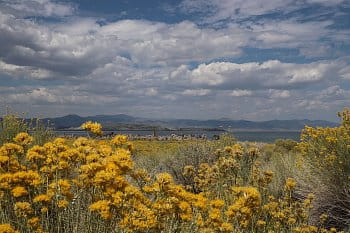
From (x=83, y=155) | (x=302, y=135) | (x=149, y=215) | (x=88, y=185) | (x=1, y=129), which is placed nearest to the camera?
(x=149, y=215)

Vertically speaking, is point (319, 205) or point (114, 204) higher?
point (114, 204)

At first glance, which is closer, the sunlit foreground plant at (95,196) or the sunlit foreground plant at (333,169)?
the sunlit foreground plant at (95,196)

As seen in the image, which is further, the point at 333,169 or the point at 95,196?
the point at 333,169

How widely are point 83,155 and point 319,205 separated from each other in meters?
5.88

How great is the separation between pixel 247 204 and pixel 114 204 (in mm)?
1355

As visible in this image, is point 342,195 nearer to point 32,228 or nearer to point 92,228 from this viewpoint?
point 92,228

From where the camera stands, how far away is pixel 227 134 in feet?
47.6

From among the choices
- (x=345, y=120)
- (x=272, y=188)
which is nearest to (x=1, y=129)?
(x=272, y=188)

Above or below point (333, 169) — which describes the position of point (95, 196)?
above

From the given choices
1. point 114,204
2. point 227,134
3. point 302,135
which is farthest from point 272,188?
point 114,204

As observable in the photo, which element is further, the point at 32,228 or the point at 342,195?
the point at 342,195

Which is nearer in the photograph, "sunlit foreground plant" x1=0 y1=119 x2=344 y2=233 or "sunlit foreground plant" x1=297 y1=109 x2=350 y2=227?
"sunlit foreground plant" x1=0 y1=119 x2=344 y2=233

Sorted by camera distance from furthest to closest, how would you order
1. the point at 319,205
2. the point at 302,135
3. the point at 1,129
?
the point at 1,129 < the point at 302,135 < the point at 319,205

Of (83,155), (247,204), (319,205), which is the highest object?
(83,155)
